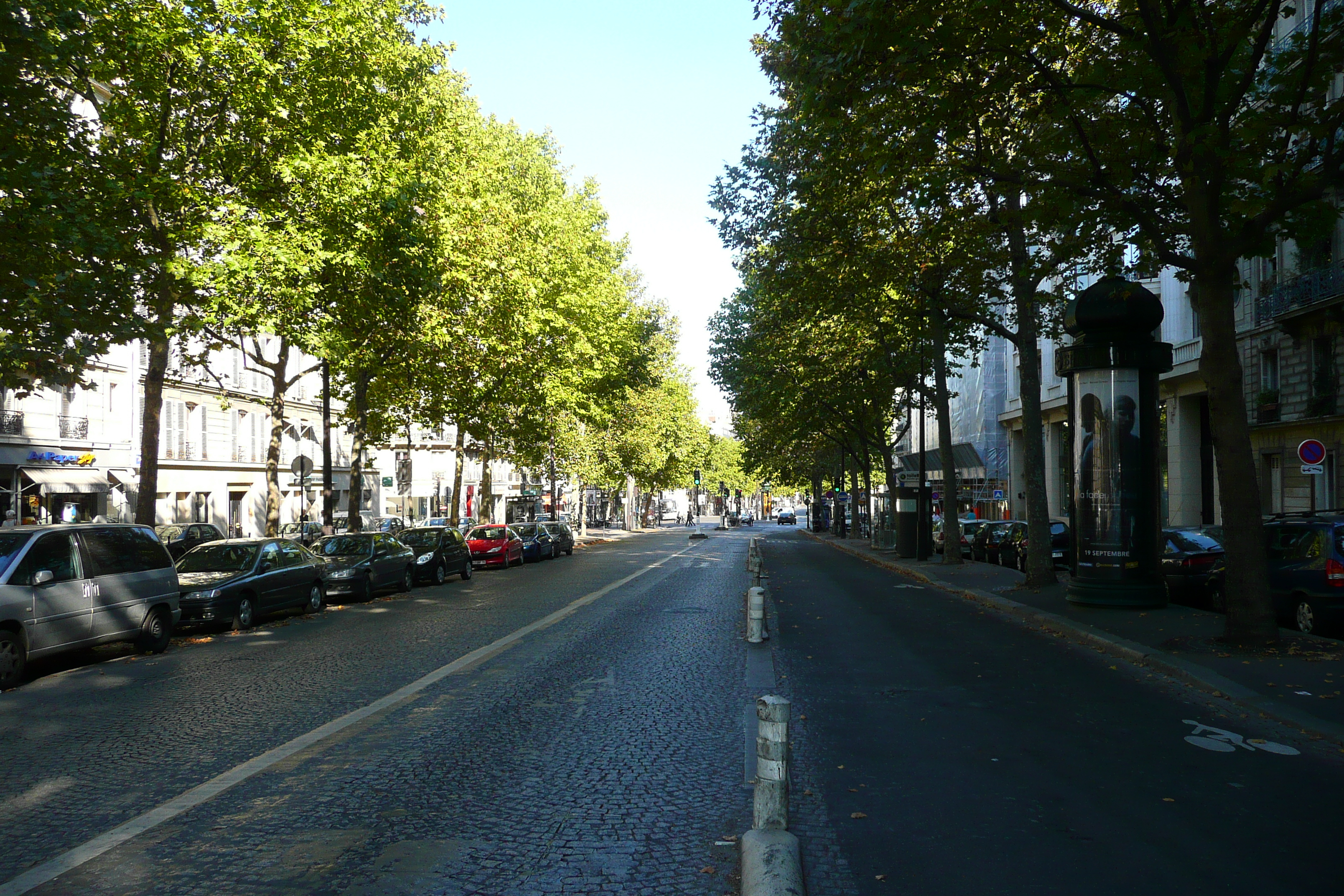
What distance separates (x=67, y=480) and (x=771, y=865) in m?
35.2

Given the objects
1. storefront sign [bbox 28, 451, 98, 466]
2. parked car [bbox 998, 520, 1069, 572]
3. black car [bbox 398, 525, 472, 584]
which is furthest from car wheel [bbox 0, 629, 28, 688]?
storefront sign [bbox 28, 451, 98, 466]

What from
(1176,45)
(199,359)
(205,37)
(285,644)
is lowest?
(285,644)

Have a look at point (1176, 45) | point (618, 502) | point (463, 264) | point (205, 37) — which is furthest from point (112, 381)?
point (618, 502)

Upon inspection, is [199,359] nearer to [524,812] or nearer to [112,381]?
[112,381]

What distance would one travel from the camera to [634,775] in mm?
6719

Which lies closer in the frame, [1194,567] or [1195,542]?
[1194,567]

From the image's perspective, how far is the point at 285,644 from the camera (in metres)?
13.9

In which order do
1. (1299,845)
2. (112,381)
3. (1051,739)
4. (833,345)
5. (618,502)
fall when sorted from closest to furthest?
(1299,845), (1051,739), (833,345), (112,381), (618,502)

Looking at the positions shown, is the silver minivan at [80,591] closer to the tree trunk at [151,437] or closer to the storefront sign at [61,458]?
the tree trunk at [151,437]

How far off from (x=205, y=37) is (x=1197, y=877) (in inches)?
742

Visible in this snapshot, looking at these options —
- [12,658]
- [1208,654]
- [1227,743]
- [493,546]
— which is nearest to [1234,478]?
[1208,654]

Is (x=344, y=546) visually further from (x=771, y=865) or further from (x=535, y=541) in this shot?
(x=771, y=865)

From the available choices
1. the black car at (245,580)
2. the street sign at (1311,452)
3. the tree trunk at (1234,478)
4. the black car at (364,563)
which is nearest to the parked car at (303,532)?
the black car at (364,563)

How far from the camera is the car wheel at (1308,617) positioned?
13.6 m
